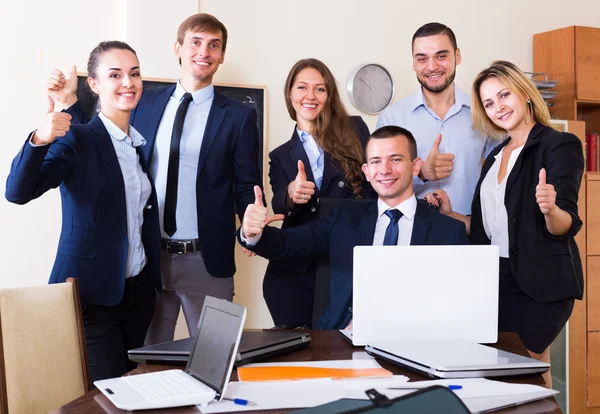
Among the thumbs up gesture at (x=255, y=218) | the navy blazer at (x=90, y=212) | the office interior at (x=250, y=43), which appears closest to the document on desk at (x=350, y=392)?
the thumbs up gesture at (x=255, y=218)

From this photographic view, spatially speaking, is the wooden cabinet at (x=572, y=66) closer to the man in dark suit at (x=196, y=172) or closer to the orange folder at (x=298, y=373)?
the man in dark suit at (x=196, y=172)

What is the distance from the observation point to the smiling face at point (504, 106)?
2.68 metres

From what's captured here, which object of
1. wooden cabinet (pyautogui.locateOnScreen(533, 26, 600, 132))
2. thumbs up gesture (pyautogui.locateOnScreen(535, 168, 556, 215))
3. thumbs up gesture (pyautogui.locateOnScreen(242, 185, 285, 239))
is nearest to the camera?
thumbs up gesture (pyautogui.locateOnScreen(242, 185, 285, 239))

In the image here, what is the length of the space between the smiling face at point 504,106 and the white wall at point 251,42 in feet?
5.48

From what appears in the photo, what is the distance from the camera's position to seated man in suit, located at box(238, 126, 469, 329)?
2.40m

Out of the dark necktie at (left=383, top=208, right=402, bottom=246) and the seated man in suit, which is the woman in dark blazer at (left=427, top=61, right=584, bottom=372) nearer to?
the seated man in suit

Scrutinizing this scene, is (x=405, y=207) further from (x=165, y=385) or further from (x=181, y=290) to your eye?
(x=165, y=385)

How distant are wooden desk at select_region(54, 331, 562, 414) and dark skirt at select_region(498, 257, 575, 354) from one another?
0.64 meters

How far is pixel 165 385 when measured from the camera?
139 cm

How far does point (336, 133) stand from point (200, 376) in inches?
67.2

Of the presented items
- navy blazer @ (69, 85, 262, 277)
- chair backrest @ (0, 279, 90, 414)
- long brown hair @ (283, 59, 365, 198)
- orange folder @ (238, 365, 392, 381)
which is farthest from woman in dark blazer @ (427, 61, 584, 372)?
chair backrest @ (0, 279, 90, 414)

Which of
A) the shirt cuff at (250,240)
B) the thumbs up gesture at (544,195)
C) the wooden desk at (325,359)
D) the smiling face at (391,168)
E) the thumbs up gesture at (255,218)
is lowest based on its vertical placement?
the wooden desk at (325,359)

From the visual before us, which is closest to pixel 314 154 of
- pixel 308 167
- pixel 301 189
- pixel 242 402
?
pixel 308 167

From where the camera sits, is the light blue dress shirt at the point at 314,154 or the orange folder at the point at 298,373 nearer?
the orange folder at the point at 298,373
